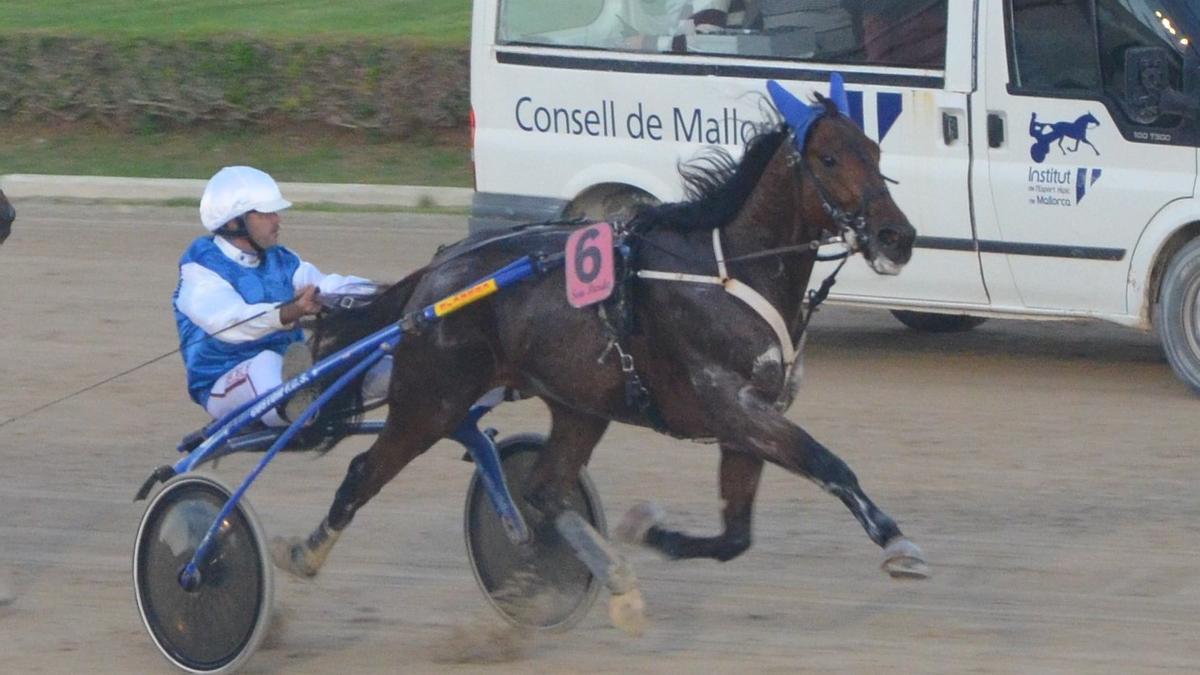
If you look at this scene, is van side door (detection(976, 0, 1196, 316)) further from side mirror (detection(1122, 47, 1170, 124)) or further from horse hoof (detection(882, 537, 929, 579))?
horse hoof (detection(882, 537, 929, 579))

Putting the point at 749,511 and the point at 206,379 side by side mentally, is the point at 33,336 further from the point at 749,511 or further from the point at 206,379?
the point at 749,511

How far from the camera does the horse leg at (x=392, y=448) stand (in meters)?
5.06

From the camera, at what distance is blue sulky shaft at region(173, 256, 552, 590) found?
193 inches

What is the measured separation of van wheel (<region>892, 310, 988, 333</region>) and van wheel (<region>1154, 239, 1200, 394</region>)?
5.42ft

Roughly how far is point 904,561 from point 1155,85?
4.02 m

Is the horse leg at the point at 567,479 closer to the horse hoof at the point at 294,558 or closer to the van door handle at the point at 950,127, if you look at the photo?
the horse hoof at the point at 294,558

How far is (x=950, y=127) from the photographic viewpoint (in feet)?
26.8

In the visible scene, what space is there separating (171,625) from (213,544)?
0.28 m

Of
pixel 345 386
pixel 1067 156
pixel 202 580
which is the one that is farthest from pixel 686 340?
pixel 1067 156

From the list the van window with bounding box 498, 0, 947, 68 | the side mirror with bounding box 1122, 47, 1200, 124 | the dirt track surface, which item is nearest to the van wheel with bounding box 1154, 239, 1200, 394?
the dirt track surface

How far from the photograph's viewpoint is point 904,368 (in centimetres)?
871

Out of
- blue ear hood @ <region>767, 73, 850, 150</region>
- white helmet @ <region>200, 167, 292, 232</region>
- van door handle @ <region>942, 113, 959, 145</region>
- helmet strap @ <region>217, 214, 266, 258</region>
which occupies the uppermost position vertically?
blue ear hood @ <region>767, 73, 850, 150</region>

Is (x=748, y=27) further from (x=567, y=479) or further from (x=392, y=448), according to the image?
(x=392, y=448)

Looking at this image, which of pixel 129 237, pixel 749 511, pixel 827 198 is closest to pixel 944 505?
pixel 749 511
